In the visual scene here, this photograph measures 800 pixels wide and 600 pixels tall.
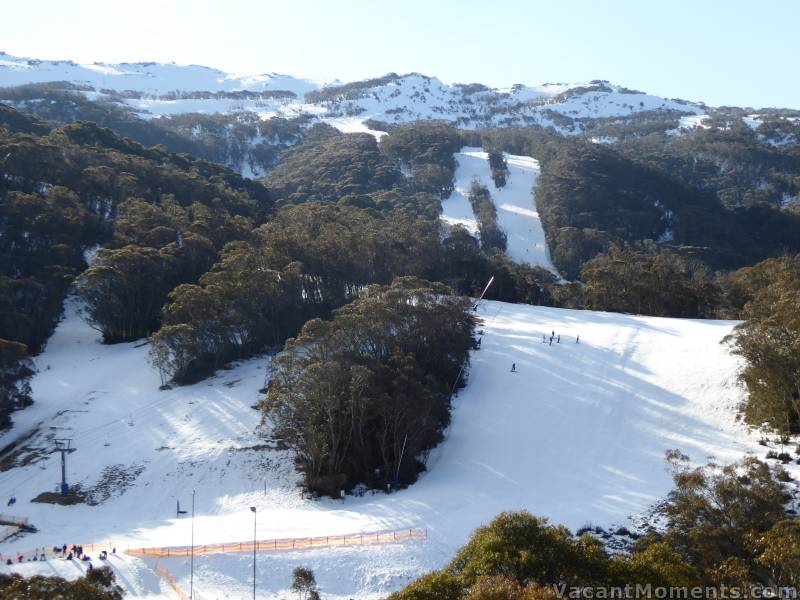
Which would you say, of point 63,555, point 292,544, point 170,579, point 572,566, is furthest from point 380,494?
point 572,566

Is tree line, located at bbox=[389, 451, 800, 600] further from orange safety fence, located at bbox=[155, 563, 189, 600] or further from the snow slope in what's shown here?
the snow slope

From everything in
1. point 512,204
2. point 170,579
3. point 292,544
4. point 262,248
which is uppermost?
point 512,204

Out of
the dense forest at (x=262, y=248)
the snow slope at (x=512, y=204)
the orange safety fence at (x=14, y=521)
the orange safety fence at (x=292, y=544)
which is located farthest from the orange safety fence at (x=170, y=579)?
the snow slope at (x=512, y=204)

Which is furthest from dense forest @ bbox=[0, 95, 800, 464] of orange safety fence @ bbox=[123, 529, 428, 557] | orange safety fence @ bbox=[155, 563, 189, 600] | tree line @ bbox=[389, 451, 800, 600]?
orange safety fence @ bbox=[155, 563, 189, 600]

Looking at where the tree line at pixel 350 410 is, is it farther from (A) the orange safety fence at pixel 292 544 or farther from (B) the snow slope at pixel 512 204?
(B) the snow slope at pixel 512 204

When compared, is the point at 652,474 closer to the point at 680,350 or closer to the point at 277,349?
the point at 680,350

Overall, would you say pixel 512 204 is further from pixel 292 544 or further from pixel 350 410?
pixel 292 544
